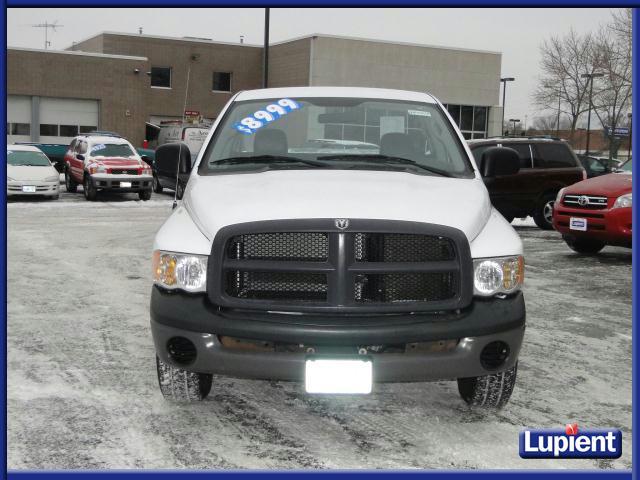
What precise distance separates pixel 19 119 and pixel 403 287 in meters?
42.5

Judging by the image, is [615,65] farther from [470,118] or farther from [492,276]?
[492,276]

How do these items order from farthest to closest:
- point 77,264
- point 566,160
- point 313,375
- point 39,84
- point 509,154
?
1. point 39,84
2. point 566,160
3. point 77,264
4. point 509,154
5. point 313,375

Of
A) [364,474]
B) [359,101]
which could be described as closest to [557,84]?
[359,101]

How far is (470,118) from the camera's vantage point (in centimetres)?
4784

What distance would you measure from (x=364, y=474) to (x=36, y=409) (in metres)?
2.46

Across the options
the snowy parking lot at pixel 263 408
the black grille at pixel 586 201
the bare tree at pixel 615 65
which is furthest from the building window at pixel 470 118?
the snowy parking lot at pixel 263 408

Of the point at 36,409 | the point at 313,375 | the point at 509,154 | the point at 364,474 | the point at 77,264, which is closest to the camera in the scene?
the point at 364,474

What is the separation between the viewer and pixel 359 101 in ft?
19.2

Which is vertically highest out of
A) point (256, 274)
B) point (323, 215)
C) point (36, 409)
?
point (323, 215)

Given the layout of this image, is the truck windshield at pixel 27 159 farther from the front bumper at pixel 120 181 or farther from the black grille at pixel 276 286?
the black grille at pixel 276 286

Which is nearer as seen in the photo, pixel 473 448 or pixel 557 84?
pixel 473 448

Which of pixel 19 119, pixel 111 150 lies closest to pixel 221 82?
pixel 19 119

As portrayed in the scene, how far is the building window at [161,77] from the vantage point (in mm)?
47906

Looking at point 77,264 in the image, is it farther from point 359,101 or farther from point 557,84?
point 557,84
